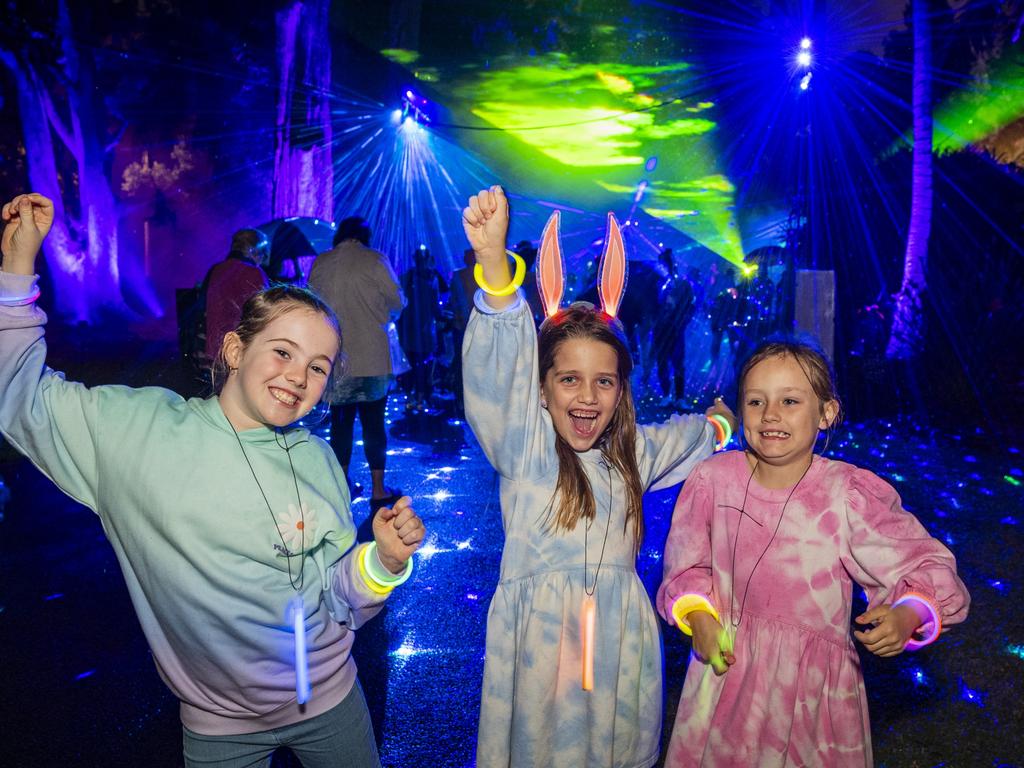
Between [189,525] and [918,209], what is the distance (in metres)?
12.6

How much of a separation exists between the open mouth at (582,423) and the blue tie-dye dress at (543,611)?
75 mm

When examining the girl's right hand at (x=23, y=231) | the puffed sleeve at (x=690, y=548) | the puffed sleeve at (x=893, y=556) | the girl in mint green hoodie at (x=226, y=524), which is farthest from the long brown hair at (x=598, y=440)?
the girl's right hand at (x=23, y=231)

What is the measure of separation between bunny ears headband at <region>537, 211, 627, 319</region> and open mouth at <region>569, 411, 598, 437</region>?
0.34m

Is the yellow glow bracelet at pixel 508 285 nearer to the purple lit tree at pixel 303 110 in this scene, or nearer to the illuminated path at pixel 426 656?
the illuminated path at pixel 426 656

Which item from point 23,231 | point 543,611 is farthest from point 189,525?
point 543,611

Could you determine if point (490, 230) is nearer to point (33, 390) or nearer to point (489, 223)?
point (489, 223)

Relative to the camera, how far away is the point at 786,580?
1.89m

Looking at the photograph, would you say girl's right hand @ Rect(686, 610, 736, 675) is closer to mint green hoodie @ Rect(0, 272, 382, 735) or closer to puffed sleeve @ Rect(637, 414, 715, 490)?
puffed sleeve @ Rect(637, 414, 715, 490)

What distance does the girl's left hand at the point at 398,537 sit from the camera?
165 cm

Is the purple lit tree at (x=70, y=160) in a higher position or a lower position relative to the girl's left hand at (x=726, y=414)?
higher

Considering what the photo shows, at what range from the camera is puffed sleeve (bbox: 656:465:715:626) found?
1949mm

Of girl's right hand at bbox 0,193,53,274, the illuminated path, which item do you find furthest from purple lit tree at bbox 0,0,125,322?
girl's right hand at bbox 0,193,53,274

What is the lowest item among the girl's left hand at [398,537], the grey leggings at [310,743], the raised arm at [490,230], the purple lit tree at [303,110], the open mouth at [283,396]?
the grey leggings at [310,743]

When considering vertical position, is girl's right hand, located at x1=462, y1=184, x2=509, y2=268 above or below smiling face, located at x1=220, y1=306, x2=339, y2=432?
above
